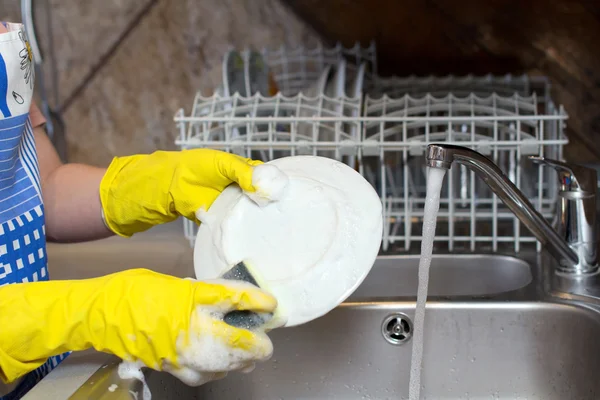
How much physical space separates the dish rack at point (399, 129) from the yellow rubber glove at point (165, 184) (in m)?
0.20

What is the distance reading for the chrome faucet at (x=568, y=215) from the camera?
882 millimetres

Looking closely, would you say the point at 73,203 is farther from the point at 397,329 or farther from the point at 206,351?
the point at 397,329

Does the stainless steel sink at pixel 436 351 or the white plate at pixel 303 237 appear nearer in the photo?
the white plate at pixel 303 237

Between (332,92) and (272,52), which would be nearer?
(332,92)

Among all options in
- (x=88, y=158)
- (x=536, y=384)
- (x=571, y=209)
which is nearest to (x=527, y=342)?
(x=536, y=384)

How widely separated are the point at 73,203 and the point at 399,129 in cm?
55

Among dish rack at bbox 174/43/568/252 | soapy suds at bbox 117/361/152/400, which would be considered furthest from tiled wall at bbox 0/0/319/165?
soapy suds at bbox 117/361/152/400

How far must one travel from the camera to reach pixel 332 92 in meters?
1.25

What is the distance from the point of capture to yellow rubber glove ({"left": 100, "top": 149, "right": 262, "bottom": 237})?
784 mm

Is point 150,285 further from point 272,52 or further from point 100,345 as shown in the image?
point 272,52

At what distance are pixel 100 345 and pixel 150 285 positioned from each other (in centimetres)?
7

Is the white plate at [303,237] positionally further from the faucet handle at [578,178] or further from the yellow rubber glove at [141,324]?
the faucet handle at [578,178]

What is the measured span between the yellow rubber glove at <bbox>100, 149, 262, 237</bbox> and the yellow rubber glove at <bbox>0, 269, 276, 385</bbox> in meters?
0.18

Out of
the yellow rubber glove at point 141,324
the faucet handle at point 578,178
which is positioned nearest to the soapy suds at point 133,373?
the yellow rubber glove at point 141,324
